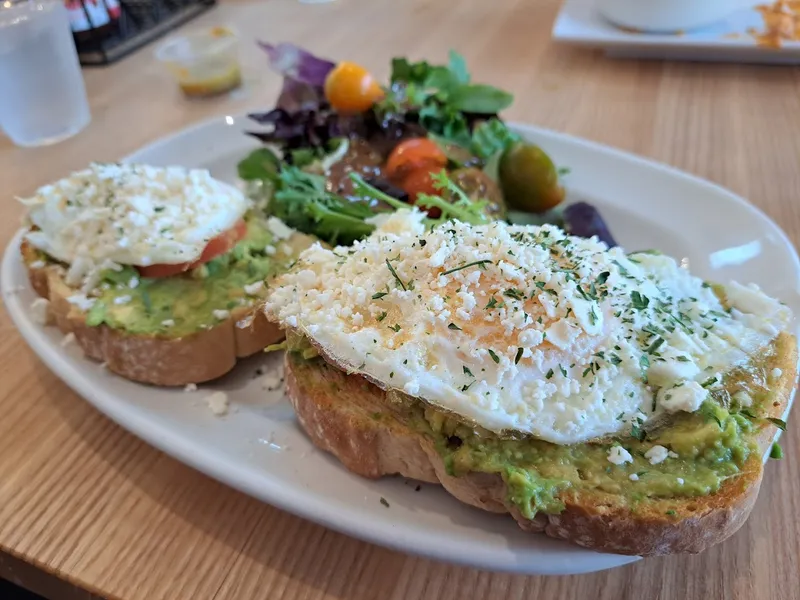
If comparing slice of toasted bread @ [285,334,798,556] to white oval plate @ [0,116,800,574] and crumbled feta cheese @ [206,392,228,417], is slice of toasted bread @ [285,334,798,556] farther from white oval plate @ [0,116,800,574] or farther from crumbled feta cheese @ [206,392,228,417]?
crumbled feta cheese @ [206,392,228,417]

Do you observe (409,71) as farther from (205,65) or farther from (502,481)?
(502,481)

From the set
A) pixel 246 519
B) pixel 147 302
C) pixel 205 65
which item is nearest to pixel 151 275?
pixel 147 302

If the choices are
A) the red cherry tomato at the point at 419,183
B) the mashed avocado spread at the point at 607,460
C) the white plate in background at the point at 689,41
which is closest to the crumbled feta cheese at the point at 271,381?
the mashed avocado spread at the point at 607,460

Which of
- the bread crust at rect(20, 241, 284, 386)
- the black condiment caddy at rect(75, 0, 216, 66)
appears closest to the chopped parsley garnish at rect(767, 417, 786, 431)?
the bread crust at rect(20, 241, 284, 386)

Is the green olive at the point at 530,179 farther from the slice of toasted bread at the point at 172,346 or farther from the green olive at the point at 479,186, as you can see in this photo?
the slice of toasted bread at the point at 172,346

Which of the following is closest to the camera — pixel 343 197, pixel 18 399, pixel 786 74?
pixel 18 399

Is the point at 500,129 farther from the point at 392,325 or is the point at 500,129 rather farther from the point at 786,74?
the point at 786,74

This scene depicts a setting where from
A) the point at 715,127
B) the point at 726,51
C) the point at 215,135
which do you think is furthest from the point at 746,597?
the point at 726,51

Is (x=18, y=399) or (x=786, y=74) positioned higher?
(x=786, y=74)

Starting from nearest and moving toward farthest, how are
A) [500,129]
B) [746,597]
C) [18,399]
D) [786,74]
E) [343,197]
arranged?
[746,597] < [18,399] < [343,197] < [500,129] < [786,74]
